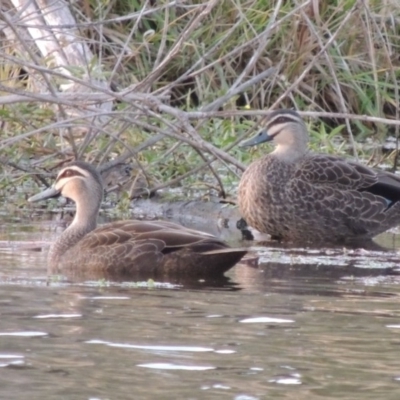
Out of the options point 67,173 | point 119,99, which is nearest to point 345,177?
point 67,173

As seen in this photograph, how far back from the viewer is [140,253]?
836 cm

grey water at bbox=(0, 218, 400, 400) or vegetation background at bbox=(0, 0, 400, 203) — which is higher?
vegetation background at bbox=(0, 0, 400, 203)

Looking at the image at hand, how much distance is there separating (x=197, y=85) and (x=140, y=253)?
6029 mm

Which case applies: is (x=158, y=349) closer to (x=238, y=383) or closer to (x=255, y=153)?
(x=238, y=383)

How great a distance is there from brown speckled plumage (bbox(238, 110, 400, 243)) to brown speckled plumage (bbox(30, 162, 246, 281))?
6.94 ft

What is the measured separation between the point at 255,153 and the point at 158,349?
705 cm

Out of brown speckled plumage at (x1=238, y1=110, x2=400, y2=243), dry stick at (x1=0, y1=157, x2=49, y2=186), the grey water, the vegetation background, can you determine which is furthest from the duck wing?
the grey water

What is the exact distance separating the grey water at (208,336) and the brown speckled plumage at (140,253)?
0.15 metres

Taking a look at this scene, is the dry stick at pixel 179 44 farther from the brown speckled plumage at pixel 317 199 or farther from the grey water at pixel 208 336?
the brown speckled plumage at pixel 317 199

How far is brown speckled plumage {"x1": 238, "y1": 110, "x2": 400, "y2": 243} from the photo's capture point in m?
10.7

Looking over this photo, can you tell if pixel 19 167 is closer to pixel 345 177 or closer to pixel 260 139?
pixel 260 139

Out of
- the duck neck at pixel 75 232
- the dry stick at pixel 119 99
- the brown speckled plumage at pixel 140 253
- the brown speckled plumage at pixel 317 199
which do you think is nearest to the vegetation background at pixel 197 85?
the dry stick at pixel 119 99

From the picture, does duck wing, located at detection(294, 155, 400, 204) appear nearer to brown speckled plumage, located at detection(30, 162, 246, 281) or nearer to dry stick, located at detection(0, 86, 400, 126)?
dry stick, located at detection(0, 86, 400, 126)

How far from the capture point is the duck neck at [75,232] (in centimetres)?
858
